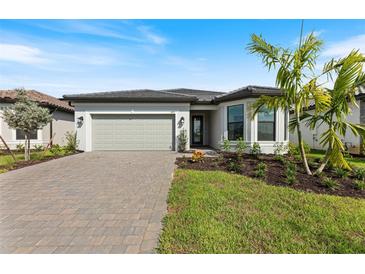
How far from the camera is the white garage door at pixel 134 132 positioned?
12.0 metres

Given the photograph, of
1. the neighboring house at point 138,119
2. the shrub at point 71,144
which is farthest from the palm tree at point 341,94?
the shrub at point 71,144

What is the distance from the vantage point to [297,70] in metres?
5.82

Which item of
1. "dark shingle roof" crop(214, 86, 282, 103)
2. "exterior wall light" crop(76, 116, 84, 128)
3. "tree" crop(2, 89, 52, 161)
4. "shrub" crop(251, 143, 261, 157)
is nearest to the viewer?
"tree" crop(2, 89, 52, 161)

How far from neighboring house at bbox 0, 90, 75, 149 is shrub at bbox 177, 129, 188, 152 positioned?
8223 mm

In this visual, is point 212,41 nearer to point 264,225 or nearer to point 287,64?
point 287,64

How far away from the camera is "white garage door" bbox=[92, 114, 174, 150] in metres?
12.0

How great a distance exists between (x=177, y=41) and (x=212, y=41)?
1.29 meters

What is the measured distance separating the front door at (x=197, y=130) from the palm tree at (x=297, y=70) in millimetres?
8830

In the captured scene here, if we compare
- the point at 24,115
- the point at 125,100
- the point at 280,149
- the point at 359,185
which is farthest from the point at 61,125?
the point at 359,185

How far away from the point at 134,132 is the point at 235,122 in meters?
6.05

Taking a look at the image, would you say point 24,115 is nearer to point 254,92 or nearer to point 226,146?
point 226,146

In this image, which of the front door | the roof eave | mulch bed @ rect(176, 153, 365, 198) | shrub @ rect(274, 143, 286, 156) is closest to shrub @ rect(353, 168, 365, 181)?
mulch bed @ rect(176, 153, 365, 198)

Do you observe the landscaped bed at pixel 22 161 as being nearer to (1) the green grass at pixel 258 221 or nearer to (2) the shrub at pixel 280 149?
(1) the green grass at pixel 258 221

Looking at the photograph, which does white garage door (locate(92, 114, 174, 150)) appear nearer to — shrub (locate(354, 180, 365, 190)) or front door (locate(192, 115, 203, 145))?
front door (locate(192, 115, 203, 145))
